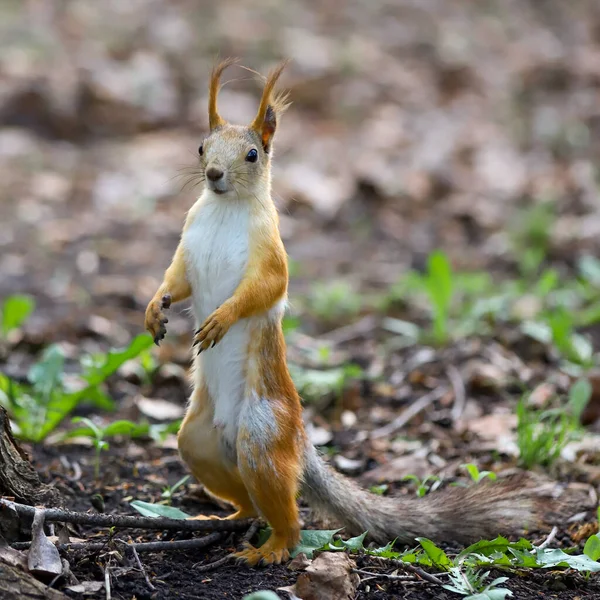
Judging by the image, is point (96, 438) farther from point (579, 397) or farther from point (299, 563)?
point (579, 397)

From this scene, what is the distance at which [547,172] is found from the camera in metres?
9.35

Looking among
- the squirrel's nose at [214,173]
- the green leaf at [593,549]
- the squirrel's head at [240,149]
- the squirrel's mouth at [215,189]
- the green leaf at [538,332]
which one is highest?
the squirrel's head at [240,149]

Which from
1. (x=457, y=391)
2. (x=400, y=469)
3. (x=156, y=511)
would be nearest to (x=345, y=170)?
(x=457, y=391)

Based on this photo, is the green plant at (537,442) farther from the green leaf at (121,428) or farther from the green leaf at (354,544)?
the green leaf at (121,428)

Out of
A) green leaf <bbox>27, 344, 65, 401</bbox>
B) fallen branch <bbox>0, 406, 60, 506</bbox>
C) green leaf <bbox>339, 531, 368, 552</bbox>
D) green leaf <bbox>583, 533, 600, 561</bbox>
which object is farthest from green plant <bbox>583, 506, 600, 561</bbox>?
green leaf <bbox>27, 344, 65, 401</bbox>

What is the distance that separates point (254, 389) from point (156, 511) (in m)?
0.54

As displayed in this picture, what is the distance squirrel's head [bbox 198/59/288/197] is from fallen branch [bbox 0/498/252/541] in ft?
3.59

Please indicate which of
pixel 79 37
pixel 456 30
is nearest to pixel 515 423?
pixel 79 37

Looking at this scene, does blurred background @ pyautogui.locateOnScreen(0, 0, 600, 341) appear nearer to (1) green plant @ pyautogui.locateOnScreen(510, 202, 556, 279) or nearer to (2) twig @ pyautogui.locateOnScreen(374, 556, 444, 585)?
(1) green plant @ pyautogui.locateOnScreen(510, 202, 556, 279)

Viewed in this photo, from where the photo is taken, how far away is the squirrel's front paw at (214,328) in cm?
298

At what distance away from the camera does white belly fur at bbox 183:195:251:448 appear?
3.15 metres

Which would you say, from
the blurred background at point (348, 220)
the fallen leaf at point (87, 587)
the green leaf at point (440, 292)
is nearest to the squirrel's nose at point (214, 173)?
the blurred background at point (348, 220)

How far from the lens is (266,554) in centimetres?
304

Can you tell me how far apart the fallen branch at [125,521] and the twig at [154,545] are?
4 cm
